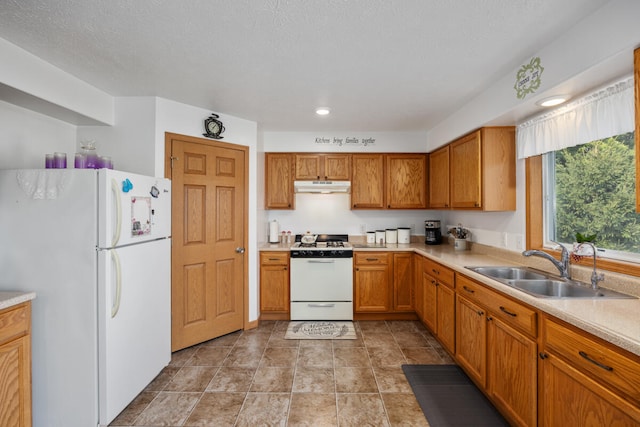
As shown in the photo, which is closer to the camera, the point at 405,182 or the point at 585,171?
the point at 585,171

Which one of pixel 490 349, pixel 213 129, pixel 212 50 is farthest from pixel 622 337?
pixel 213 129

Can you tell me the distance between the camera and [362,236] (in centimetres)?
410

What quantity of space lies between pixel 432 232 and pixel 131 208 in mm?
3351

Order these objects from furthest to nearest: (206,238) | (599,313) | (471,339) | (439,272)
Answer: (206,238) < (439,272) < (471,339) < (599,313)

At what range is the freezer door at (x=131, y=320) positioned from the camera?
177 cm

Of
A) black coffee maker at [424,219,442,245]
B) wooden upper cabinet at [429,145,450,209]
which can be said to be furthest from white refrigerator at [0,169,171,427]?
black coffee maker at [424,219,442,245]

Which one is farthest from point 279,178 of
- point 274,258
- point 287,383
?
point 287,383

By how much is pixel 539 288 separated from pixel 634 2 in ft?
5.35

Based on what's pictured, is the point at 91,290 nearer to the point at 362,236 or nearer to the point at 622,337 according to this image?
the point at 622,337

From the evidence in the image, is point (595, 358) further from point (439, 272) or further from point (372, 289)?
point (372, 289)

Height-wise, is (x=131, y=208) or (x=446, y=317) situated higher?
(x=131, y=208)

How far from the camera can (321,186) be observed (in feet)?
12.1

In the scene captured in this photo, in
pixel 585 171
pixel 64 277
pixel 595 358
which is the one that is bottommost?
pixel 595 358

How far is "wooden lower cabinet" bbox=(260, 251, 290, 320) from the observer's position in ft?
11.4
